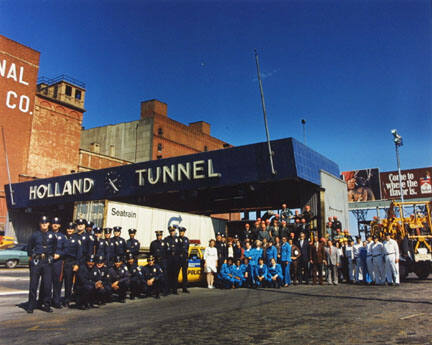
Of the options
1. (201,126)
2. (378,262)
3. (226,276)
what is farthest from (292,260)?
(201,126)

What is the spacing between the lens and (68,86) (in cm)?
4212

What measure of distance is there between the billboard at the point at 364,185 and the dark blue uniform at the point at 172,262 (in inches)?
2172

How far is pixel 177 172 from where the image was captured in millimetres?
24000

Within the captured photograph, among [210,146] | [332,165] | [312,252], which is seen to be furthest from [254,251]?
[210,146]

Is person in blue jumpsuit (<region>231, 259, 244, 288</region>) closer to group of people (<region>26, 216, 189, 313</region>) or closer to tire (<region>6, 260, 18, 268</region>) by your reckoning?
group of people (<region>26, 216, 189, 313</region>)

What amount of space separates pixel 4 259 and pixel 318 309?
2192 centimetres

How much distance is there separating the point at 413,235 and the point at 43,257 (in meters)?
14.0

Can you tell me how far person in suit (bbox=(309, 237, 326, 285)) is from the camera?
47.6 ft

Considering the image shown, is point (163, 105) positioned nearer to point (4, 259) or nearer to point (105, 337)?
point (4, 259)

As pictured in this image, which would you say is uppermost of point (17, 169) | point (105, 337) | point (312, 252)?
point (17, 169)

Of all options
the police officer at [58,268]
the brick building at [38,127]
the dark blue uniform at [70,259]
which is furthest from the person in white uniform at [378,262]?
the brick building at [38,127]

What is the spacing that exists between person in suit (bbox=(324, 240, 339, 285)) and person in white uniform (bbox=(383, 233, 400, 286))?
1.77 meters

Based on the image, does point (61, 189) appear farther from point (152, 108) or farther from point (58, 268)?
point (152, 108)

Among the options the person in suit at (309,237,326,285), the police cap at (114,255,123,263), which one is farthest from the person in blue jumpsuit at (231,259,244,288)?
the police cap at (114,255,123,263)
